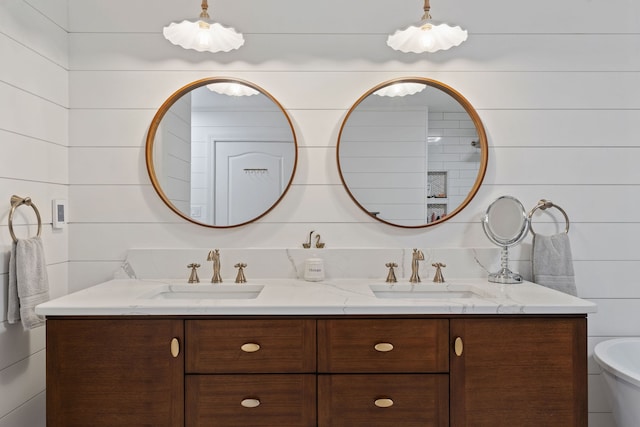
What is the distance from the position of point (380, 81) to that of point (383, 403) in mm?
1362

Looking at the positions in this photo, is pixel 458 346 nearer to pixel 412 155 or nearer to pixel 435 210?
pixel 435 210

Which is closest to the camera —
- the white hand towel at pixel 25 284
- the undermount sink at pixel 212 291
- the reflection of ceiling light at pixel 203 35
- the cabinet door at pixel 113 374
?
the cabinet door at pixel 113 374

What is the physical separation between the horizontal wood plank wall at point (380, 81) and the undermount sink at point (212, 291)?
8.8 inches

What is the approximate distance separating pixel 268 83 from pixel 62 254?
47.8 inches

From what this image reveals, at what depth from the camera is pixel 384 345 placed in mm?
1325

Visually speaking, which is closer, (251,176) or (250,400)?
(250,400)

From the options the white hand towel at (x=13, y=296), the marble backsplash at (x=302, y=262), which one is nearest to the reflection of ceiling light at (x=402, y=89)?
the marble backsplash at (x=302, y=262)

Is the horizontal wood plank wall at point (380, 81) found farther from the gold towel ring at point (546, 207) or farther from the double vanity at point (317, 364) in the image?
the double vanity at point (317, 364)

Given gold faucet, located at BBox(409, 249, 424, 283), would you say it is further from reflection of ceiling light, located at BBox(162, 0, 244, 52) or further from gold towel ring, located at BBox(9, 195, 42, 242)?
gold towel ring, located at BBox(9, 195, 42, 242)

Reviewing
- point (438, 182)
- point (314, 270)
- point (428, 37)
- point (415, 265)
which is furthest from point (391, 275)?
point (428, 37)

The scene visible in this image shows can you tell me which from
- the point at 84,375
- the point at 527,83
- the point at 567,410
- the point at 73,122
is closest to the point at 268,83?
the point at 73,122

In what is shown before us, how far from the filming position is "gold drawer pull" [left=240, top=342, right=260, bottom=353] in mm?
1313

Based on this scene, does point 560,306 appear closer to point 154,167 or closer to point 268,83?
point 268,83

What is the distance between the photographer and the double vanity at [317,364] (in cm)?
130
